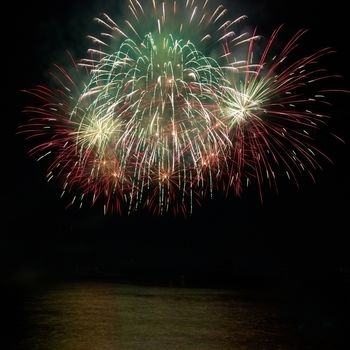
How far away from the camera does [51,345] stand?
14727 mm

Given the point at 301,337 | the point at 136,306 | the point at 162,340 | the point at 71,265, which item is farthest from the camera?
the point at 71,265

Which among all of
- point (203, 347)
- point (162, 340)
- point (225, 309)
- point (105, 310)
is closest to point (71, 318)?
point (105, 310)

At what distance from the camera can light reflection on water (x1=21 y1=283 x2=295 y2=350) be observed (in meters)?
15.6

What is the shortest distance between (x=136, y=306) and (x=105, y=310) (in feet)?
10.1

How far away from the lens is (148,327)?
19.1m

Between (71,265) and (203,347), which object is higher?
(71,265)

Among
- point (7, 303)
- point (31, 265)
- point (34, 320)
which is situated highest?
point (31, 265)

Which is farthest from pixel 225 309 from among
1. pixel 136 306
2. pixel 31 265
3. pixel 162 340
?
pixel 31 265

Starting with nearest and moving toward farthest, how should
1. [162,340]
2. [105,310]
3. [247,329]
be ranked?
[162,340]
[247,329]
[105,310]

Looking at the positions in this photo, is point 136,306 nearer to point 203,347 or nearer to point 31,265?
point 203,347

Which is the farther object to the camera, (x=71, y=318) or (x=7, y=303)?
(x=7, y=303)

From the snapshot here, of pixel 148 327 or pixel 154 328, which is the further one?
pixel 148 327

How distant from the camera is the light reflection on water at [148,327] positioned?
1556 centimetres

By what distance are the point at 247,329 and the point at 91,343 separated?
7034 mm
